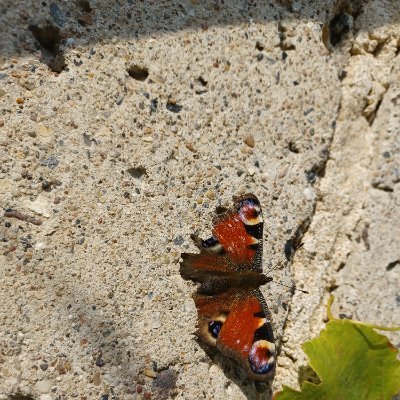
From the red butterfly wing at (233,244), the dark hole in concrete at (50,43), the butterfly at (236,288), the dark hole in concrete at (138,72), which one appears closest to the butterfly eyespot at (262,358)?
→ the butterfly at (236,288)

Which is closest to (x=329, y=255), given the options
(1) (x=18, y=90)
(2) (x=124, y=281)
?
(2) (x=124, y=281)

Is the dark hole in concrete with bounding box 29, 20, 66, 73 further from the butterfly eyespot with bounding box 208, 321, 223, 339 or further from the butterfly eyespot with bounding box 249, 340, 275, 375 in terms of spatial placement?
the butterfly eyespot with bounding box 249, 340, 275, 375

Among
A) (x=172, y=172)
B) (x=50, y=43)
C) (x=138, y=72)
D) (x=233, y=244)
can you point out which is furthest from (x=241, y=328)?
(x=50, y=43)

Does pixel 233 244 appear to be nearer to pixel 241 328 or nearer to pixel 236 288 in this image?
pixel 236 288

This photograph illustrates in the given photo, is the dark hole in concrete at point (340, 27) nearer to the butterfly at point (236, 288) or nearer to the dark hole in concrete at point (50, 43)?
the butterfly at point (236, 288)

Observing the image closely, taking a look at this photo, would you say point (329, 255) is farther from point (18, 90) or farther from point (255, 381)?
point (18, 90)
